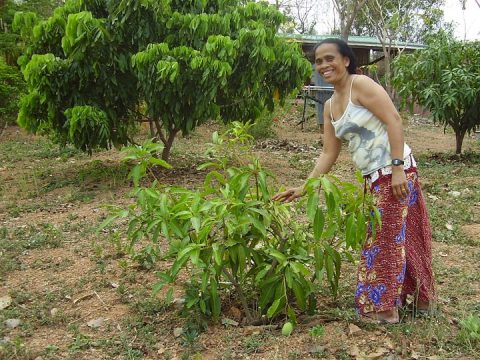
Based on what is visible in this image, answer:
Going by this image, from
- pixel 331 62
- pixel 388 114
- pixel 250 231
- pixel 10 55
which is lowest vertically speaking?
pixel 250 231

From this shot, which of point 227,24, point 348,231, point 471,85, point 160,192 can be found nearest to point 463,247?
point 348,231

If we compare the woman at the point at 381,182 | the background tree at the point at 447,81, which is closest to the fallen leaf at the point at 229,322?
the woman at the point at 381,182

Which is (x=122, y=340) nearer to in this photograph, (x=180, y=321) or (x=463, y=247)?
(x=180, y=321)

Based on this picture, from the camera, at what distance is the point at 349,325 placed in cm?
271

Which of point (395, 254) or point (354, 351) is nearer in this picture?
point (354, 351)

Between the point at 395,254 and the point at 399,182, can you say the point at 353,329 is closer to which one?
the point at 395,254

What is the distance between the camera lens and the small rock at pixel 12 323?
2924 millimetres

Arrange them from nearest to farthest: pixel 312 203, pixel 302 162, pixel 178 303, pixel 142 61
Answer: pixel 312 203
pixel 178 303
pixel 142 61
pixel 302 162

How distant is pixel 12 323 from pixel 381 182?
2.09 m

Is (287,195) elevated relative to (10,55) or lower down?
lower down

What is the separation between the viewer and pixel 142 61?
5.90m

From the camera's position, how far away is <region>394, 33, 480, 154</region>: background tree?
26.0ft

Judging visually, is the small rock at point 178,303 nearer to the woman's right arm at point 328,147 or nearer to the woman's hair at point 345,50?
the woman's right arm at point 328,147

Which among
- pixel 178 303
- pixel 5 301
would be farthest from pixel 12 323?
pixel 178 303
